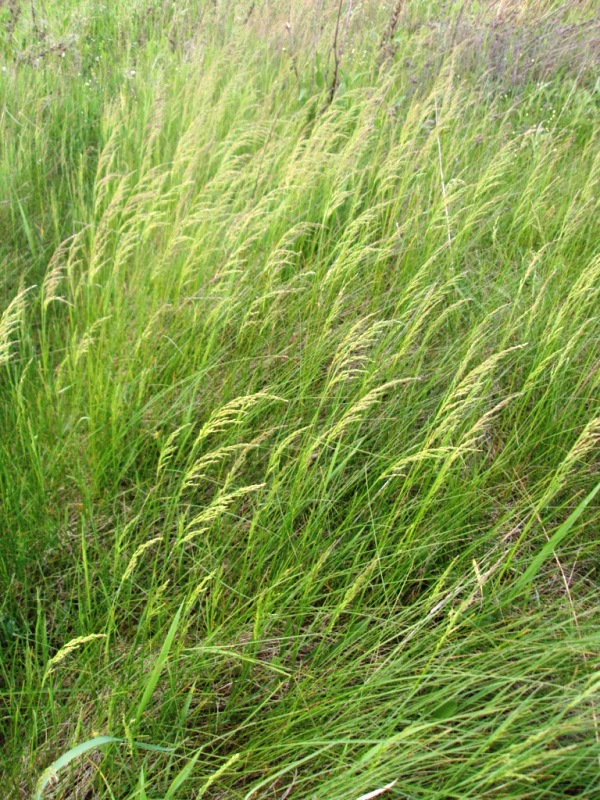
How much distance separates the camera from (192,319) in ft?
6.57

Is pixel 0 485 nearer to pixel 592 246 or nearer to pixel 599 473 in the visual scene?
pixel 599 473

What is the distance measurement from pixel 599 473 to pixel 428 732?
2.69ft

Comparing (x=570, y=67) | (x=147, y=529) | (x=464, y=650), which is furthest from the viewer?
(x=570, y=67)

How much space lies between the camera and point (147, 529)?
1570 millimetres

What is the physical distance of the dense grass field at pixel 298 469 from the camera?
3.85ft

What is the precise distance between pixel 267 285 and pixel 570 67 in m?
2.81

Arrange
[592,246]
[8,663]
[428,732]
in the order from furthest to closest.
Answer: [592,246] → [8,663] → [428,732]

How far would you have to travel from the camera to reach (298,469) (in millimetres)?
1521

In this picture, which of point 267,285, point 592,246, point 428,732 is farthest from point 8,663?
point 592,246

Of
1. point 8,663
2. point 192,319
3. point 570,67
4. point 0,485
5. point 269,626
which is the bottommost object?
point 8,663

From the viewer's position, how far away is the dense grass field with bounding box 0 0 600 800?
3.85ft

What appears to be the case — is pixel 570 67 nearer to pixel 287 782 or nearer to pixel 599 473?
pixel 599 473

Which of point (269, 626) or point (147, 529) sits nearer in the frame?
point (269, 626)

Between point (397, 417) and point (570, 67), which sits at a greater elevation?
point (570, 67)
